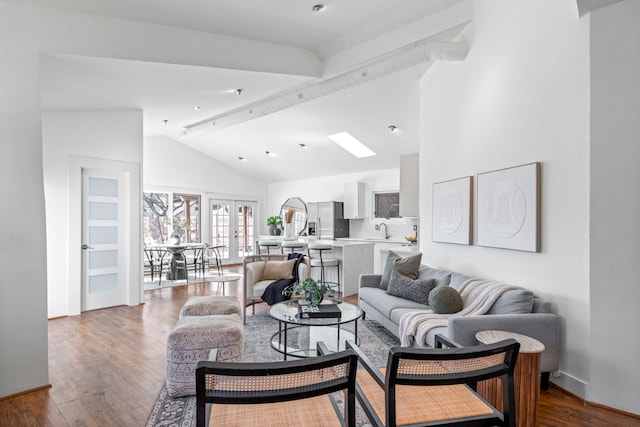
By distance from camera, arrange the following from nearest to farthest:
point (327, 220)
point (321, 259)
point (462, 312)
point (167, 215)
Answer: point (462, 312), point (321, 259), point (167, 215), point (327, 220)

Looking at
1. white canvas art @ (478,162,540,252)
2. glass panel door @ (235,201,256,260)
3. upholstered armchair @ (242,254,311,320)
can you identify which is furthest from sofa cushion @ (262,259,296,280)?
glass panel door @ (235,201,256,260)

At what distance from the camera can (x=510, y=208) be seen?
3.34m

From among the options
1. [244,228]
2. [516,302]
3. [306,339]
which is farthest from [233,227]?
[516,302]

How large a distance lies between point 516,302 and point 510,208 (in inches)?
34.3

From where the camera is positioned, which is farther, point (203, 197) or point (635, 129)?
point (203, 197)

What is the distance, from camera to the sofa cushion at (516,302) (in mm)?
2863

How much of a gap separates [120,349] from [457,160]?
408cm

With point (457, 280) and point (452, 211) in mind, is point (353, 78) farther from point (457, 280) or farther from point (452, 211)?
point (457, 280)

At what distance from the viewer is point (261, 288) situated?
15.7 ft

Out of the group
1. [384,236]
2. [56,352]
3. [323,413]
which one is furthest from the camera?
[384,236]

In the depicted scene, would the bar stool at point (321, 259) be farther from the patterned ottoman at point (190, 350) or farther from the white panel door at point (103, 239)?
the patterned ottoman at point (190, 350)

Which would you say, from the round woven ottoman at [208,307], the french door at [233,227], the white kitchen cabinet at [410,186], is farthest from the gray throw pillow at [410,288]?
the french door at [233,227]

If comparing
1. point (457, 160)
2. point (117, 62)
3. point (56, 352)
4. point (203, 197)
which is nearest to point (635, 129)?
point (457, 160)

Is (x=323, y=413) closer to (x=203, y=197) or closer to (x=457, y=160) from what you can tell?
(x=457, y=160)
